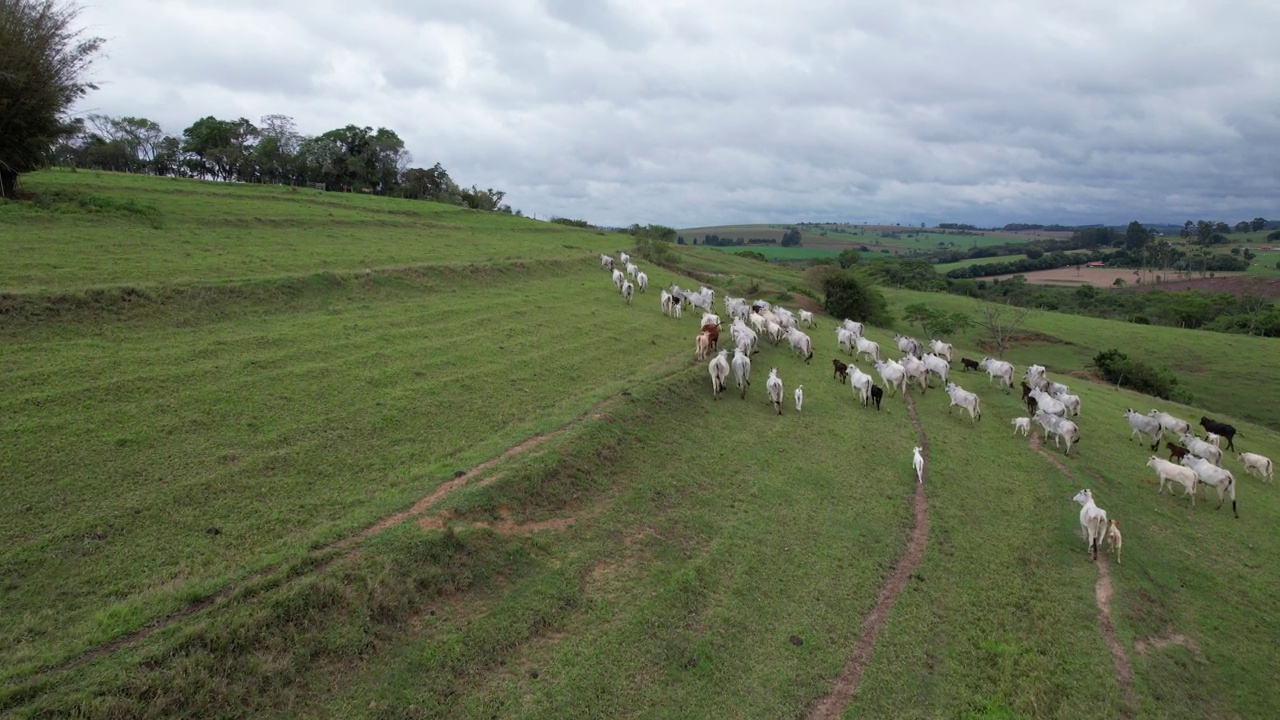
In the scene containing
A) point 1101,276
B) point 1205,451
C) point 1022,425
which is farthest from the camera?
point 1101,276

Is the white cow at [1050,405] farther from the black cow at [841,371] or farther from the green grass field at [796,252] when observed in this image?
the green grass field at [796,252]

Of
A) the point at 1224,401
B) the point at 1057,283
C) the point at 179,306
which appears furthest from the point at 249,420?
the point at 1057,283

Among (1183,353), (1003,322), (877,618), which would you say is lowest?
(877,618)

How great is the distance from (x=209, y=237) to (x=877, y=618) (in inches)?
1156

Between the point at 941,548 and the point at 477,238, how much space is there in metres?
34.6

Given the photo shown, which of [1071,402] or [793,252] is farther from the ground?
[793,252]

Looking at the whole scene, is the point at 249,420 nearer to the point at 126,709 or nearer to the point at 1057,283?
the point at 126,709

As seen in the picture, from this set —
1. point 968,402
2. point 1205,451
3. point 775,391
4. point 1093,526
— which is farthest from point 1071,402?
point 775,391

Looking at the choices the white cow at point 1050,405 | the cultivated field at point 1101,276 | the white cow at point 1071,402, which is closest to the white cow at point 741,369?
the white cow at point 1050,405

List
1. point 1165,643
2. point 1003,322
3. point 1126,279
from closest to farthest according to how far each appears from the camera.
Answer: point 1165,643 → point 1003,322 → point 1126,279

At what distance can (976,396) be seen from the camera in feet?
71.2

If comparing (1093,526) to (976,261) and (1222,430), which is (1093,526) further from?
(976,261)

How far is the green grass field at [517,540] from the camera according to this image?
24.3ft

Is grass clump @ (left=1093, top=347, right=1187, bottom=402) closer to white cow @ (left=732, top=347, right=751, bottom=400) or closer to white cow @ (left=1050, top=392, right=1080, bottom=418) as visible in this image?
white cow @ (left=1050, top=392, right=1080, bottom=418)
